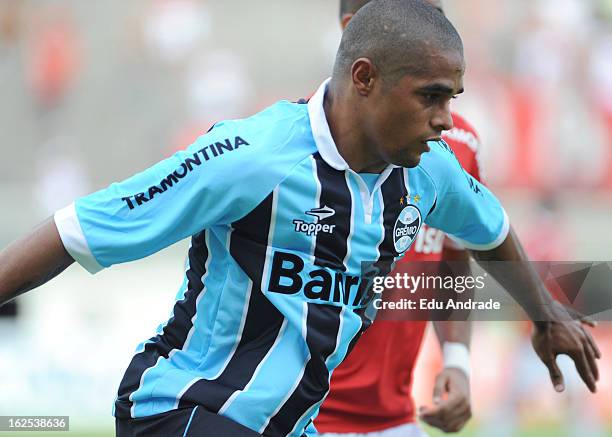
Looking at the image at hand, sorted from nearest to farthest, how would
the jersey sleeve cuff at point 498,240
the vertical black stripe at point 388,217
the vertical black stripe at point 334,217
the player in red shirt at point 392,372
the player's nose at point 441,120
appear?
1. the player's nose at point 441,120
2. the vertical black stripe at point 334,217
3. the vertical black stripe at point 388,217
4. the jersey sleeve cuff at point 498,240
5. the player in red shirt at point 392,372

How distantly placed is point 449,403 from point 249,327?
5.26 ft

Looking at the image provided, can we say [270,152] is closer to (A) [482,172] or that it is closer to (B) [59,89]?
(A) [482,172]

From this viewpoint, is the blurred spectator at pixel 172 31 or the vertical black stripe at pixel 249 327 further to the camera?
the blurred spectator at pixel 172 31

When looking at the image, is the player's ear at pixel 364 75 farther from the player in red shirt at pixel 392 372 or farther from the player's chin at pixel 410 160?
the player in red shirt at pixel 392 372

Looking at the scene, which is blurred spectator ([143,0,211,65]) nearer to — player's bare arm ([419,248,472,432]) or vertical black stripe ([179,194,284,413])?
player's bare arm ([419,248,472,432])

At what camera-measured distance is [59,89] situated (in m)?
15.7

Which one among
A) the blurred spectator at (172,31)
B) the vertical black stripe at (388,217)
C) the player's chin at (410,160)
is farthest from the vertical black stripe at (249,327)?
the blurred spectator at (172,31)

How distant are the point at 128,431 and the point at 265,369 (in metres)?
0.49

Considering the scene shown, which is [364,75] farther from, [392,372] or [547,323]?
[392,372]

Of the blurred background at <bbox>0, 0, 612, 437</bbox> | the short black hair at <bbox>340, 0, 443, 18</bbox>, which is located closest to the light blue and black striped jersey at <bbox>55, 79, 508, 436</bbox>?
the short black hair at <bbox>340, 0, 443, 18</bbox>

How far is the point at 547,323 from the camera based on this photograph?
438 centimetres

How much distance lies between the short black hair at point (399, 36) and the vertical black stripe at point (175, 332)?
0.78m

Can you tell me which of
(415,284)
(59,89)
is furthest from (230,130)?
(59,89)

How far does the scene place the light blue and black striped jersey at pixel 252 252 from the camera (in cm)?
347
